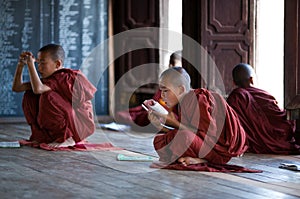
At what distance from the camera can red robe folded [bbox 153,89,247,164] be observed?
189 inches

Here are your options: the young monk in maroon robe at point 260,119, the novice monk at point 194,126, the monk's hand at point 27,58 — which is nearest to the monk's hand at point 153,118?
the novice monk at point 194,126

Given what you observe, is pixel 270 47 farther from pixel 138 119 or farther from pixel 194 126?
pixel 194 126

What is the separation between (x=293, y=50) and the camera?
254 inches

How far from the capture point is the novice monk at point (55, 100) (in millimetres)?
6117

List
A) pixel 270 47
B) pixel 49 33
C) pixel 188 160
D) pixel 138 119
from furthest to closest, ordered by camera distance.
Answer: pixel 49 33 → pixel 270 47 → pixel 138 119 → pixel 188 160

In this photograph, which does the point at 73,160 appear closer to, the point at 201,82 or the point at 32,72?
the point at 32,72

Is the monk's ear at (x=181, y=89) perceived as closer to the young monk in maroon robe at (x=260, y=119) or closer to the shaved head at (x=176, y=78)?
the shaved head at (x=176, y=78)

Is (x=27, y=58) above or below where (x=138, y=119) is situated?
above

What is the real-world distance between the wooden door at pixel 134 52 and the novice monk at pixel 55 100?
2.71 meters

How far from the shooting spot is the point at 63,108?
6.14 metres

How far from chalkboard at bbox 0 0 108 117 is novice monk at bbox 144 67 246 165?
4673 mm

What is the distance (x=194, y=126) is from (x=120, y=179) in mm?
751

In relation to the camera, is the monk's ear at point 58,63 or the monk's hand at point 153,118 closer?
the monk's hand at point 153,118

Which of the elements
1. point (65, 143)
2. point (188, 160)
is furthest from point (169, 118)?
point (65, 143)
